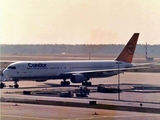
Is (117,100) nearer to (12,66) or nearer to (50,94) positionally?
(50,94)

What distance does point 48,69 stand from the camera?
97.1m

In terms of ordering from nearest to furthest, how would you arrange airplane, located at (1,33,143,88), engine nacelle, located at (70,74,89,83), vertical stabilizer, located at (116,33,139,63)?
1. airplane, located at (1,33,143,88)
2. engine nacelle, located at (70,74,89,83)
3. vertical stabilizer, located at (116,33,139,63)

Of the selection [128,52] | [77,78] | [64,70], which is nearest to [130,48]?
[128,52]

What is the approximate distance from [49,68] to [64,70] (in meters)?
3.28

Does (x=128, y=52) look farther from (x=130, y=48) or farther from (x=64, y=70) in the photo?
(x=64, y=70)

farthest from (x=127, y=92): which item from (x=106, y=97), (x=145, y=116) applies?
(x=145, y=116)

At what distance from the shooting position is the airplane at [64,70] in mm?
94500

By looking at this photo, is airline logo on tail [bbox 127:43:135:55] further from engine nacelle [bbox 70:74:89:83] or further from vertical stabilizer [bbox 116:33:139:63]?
engine nacelle [bbox 70:74:89:83]

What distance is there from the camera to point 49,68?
319 feet

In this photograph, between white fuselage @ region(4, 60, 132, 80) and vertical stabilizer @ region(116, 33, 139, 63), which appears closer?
white fuselage @ region(4, 60, 132, 80)

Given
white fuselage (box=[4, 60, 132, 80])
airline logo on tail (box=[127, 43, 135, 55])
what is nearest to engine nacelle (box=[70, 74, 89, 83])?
white fuselage (box=[4, 60, 132, 80])

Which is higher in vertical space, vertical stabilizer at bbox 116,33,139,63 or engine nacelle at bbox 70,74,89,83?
vertical stabilizer at bbox 116,33,139,63

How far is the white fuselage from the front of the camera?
94.4 meters

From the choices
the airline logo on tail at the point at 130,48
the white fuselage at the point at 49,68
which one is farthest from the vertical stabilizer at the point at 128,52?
the white fuselage at the point at 49,68
